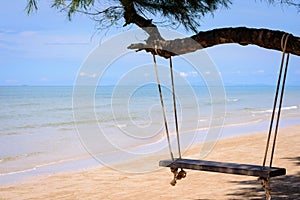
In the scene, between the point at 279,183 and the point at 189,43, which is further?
the point at 279,183

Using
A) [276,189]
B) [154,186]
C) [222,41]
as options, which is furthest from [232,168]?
[154,186]

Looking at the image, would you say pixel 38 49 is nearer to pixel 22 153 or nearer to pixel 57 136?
pixel 57 136

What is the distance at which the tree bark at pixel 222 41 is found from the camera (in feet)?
8.36

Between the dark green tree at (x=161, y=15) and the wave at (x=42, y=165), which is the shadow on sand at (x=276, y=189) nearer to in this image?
the dark green tree at (x=161, y=15)

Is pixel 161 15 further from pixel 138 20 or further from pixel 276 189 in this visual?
pixel 276 189

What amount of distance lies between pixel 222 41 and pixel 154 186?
10.5 ft

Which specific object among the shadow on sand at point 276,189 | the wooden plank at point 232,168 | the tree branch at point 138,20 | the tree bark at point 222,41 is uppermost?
the tree branch at point 138,20

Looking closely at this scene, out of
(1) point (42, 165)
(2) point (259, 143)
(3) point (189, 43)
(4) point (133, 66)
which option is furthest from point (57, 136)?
(3) point (189, 43)

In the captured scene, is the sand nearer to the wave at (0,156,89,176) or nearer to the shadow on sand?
the shadow on sand

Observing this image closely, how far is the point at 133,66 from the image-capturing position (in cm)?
466

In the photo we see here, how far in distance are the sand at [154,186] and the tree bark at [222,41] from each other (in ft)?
7.10

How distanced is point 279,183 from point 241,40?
292cm

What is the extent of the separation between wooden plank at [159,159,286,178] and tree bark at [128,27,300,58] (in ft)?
2.32

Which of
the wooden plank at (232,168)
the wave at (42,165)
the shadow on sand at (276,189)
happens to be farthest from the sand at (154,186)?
the wooden plank at (232,168)
